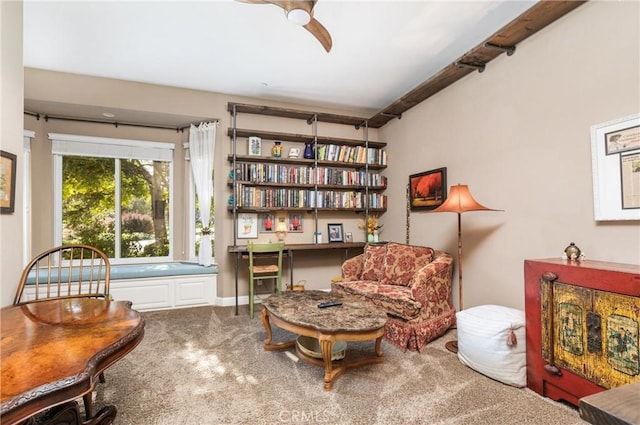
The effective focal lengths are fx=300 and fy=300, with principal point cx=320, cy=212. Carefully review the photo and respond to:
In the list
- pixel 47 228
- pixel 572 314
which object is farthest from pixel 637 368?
pixel 47 228

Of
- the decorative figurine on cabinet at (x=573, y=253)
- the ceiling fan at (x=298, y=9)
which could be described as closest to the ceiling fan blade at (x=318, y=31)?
the ceiling fan at (x=298, y=9)

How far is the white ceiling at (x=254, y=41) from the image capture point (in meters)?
2.43

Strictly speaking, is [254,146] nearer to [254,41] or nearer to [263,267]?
[254,41]

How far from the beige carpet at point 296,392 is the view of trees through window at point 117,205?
217 cm

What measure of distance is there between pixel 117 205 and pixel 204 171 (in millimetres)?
1379

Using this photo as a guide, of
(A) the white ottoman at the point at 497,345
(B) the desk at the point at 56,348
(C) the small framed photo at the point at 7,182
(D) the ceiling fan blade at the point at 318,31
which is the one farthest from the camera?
(A) the white ottoman at the point at 497,345

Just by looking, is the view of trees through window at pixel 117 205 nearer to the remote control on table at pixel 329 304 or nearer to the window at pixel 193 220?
the window at pixel 193 220

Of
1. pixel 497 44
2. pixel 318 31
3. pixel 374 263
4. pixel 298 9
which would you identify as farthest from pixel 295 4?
pixel 374 263

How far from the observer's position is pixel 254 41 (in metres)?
2.87

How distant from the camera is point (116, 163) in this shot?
430 centimetres

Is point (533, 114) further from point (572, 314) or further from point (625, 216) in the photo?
point (572, 314)

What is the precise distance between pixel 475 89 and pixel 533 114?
735 mm
